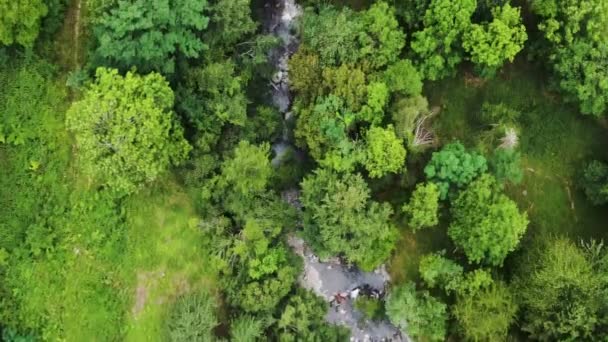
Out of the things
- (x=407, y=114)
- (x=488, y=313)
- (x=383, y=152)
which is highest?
(x=407, y=114)

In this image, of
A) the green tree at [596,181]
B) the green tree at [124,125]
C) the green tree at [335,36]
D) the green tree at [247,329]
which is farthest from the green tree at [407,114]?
the green tree at [247,329]

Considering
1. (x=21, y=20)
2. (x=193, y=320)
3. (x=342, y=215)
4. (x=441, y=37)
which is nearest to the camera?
(x=342, y=215)

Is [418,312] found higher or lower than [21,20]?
lower

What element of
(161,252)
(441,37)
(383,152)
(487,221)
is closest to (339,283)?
(383,152)

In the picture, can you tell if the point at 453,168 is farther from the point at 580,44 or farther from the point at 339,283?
the point at 339,283

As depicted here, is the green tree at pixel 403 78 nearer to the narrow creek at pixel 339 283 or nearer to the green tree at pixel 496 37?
the green tree at pixel 496 37

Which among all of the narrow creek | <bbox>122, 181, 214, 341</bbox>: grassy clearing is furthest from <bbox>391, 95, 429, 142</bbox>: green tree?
<bbox>122, 181, 214, 341</bbox>: grassy clearing

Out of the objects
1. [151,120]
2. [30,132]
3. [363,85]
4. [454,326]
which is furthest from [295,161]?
[30,132]

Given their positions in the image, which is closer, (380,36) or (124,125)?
(124,125)
